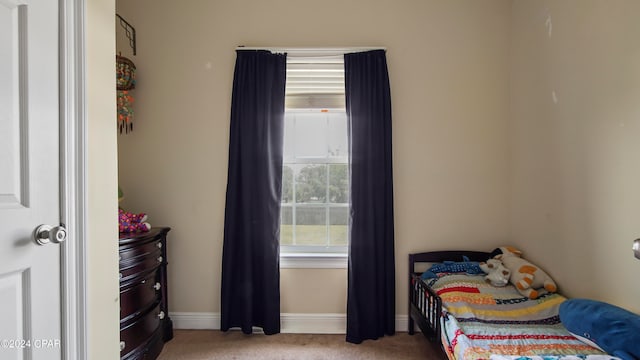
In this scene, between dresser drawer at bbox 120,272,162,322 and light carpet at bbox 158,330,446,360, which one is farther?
light carpet at bbox 158,330,446,360

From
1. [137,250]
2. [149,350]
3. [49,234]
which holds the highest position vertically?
[49,234]

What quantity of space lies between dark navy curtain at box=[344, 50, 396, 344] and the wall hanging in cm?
167

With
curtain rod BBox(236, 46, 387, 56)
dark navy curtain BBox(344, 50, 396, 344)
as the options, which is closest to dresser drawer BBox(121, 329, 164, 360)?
dark navy curtain BBox(344, 50, 396, 344)

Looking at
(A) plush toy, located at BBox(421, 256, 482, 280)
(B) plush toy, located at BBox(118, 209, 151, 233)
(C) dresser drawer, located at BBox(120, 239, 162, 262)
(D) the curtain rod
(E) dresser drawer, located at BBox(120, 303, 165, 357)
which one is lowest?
(E) dresser drawer, located at BBox(120, 303, 165, 357)

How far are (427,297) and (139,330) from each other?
1.89 metres

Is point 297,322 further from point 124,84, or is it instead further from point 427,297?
point 124,84

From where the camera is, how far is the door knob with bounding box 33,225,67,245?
44.1 inches

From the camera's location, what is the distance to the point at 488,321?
178 cm

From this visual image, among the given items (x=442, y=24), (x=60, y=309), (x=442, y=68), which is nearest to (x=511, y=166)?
(x=442, y=68)

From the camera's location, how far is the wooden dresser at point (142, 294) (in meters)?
1.92

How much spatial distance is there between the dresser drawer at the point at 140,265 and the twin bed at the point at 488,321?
6.14ft

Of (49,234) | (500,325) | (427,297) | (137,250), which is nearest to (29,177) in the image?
(49,234)

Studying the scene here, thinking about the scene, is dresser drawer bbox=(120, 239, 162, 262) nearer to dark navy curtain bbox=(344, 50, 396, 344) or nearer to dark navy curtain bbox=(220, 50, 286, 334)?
dark navy curtain bbox=(220, 50, 286, 334)

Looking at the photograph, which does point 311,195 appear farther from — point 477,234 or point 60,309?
point 60,309
